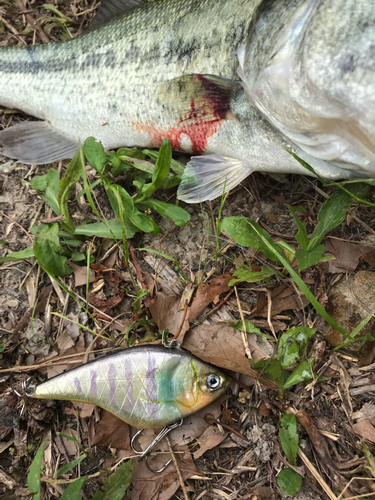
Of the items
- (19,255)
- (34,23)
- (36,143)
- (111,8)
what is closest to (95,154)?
(36,143)

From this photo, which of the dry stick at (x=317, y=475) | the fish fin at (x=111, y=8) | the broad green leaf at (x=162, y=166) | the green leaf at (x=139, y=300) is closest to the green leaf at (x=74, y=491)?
the green leaf at (x=139, y=300)

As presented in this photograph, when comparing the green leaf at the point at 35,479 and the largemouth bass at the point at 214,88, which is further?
the green leaf at the point at 35,479

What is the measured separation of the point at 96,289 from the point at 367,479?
176cm

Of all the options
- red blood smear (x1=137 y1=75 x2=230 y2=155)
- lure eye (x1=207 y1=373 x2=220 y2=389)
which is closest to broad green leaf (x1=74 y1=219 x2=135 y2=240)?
Result: red blood smear (x1=137 y1=75 x2=230 y2=155)

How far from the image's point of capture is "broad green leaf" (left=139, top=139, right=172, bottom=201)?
209cm

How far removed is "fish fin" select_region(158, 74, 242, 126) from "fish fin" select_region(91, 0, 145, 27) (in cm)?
89

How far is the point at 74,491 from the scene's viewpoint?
189 cm

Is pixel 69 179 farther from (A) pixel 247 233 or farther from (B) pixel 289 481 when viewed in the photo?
(B) pixel 289 481

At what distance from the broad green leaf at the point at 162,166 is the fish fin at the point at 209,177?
0.11 metres

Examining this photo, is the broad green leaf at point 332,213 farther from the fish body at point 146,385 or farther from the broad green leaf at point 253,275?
the fish body at point 146,385

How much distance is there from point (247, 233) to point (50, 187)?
1.32m

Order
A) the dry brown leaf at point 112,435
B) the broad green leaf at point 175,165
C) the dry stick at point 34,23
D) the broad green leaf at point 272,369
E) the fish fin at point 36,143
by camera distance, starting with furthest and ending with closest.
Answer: the dry stick at point 34,23 → the fish fin at point 36,143 → the broad green leaf at point 175,165 → the dry brown leaf at point 112,435 → the broad green leaf at point 272,369

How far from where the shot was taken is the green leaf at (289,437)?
1.84 m

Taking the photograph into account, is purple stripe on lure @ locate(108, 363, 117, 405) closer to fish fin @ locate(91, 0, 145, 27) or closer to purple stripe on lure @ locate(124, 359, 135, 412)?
purple stripe on lure @ locate(124, 359, 135, 412)
